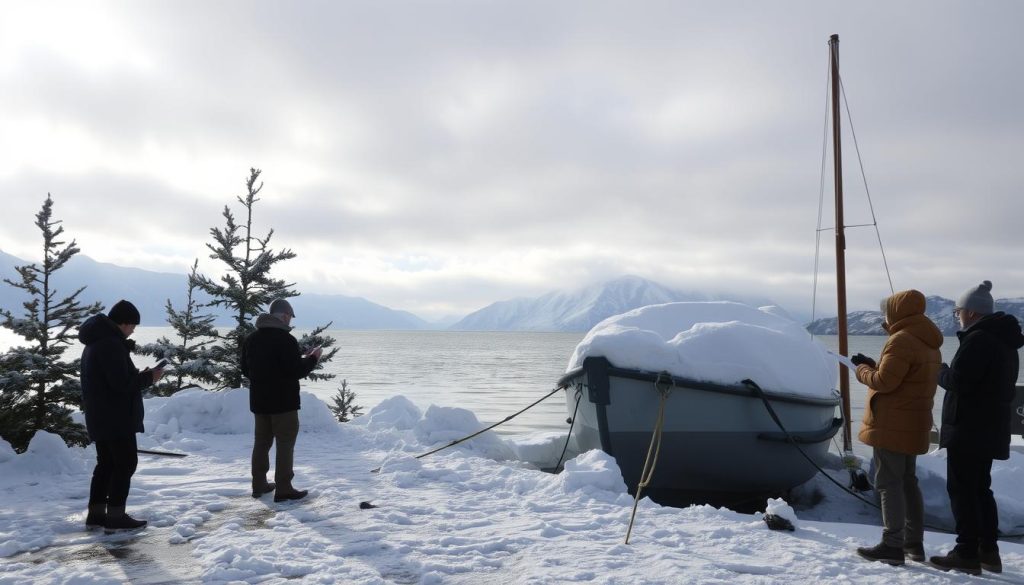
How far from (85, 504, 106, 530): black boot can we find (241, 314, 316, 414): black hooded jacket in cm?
154

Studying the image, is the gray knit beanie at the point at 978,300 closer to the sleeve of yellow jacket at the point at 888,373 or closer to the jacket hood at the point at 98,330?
the sleeve of yellow jacket at the point at 888,373

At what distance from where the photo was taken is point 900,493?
487cm

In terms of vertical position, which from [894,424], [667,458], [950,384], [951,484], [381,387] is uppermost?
[950,384]

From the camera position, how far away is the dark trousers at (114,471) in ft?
18.1

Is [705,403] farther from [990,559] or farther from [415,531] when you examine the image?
[415,531]

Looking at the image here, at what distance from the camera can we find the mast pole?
42.3ft

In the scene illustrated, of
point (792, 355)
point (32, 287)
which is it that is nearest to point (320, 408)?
point (32, 287)

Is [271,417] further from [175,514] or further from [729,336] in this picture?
[729,336]

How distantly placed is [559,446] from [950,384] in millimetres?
8716

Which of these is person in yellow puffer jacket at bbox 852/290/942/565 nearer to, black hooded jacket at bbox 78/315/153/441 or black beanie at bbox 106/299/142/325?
black hooded jacket at bbox 78/315/153/441

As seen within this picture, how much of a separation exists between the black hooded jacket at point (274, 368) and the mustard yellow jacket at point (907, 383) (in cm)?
521

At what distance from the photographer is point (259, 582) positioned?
13.9ft

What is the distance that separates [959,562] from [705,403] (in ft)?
13.0

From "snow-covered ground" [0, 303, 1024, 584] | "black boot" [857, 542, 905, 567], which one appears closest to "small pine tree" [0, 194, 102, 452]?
"snow-covered ground" [0, 303, 1024, 584]
